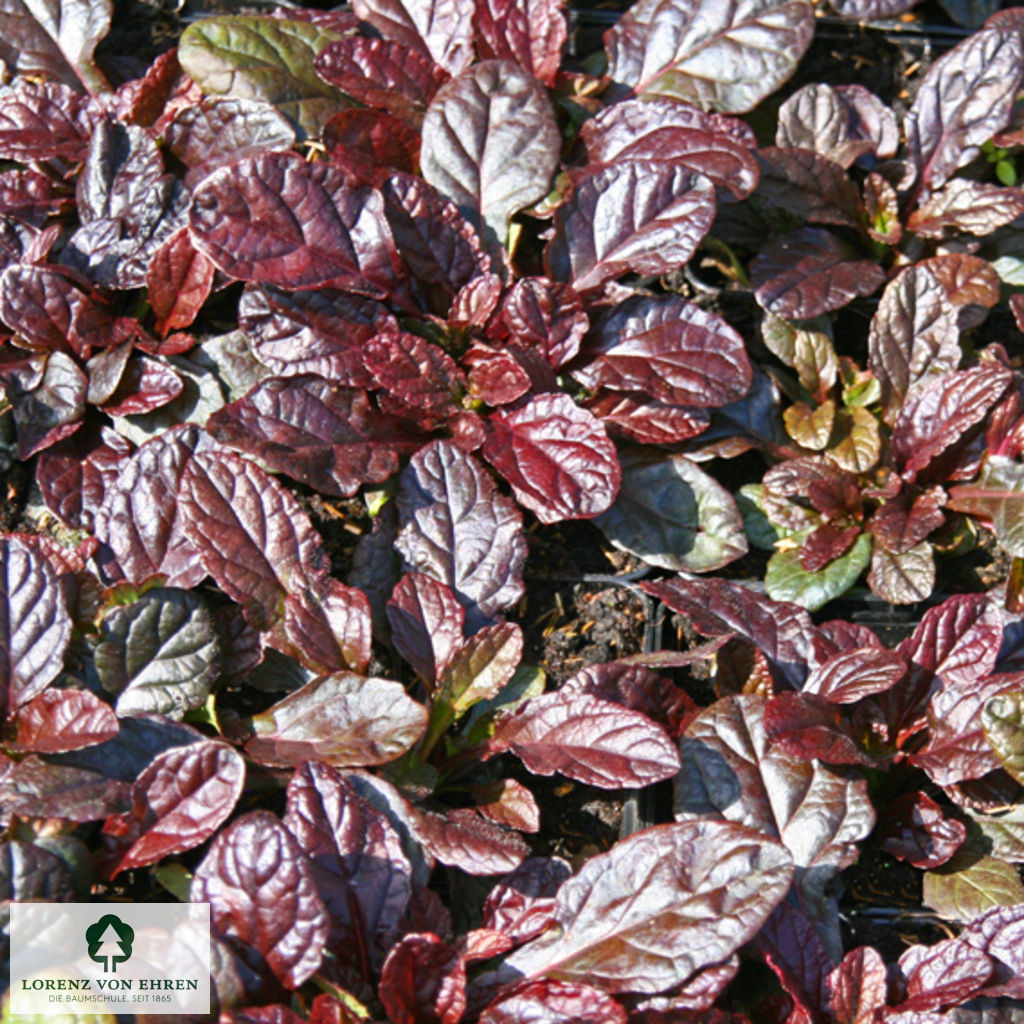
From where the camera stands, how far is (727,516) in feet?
6.90

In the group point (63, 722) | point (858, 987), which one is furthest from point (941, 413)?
point (63, 722)

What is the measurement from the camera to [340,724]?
1.69 meters

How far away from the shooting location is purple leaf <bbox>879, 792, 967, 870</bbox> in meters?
1.77

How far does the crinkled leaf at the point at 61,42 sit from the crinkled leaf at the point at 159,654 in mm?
1438

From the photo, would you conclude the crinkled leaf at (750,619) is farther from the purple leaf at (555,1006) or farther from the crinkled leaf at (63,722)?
the crinkled leaf at (63,722)

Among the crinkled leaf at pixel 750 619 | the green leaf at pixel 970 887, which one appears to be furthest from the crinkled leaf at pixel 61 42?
the green leaf at pixel 970 887

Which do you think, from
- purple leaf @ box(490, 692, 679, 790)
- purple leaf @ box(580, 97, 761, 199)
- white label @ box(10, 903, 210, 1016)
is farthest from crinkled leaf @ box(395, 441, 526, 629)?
purple leaf @ box(580, 97, 761, 199)

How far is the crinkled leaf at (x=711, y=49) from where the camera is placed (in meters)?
2.48

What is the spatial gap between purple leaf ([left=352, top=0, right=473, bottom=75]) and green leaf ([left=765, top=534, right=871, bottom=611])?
4.42 ft

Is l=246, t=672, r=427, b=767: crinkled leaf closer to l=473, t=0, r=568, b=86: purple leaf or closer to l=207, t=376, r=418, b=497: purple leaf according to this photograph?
l=207, t=376, r=418, b=497: purple leaf

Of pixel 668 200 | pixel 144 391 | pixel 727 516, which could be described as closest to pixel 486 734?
pixel 727 516

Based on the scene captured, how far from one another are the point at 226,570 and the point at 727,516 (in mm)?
958

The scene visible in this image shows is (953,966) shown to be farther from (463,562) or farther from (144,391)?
(144,391)

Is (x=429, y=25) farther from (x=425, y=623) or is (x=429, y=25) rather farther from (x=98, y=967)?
(x=98, y=967)
